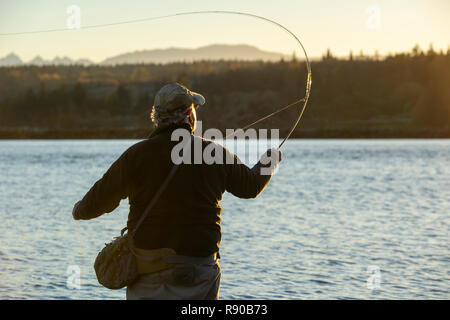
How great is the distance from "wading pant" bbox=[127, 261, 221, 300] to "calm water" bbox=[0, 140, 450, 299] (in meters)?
6.27

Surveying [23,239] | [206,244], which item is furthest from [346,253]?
[206,244]

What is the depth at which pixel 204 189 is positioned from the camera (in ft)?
9.68

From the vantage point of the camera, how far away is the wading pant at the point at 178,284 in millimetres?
2953

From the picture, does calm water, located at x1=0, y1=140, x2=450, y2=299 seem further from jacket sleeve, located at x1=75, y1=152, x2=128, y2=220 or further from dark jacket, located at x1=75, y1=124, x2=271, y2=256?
dark jacket, located at x1=75, y1=124, x2=271, y2=256

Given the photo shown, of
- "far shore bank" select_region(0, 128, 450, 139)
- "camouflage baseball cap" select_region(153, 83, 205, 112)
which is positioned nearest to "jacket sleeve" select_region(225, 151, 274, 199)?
"camouflage baseball cap" select_region(153, 83, 205, 112)

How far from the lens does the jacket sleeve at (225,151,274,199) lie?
3033 millimetres

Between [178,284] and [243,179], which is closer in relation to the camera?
[178,284]

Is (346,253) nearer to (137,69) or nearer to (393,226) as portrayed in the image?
(393,226)

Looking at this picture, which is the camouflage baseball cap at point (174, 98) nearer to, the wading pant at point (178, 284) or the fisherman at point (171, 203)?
the fisherman at point (171, 203)

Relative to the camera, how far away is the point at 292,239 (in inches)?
606

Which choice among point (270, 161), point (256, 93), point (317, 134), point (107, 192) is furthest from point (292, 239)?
point (256, 93)

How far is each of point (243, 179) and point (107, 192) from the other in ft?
1.94

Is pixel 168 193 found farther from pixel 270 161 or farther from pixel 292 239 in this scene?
A: pixel 292 239
